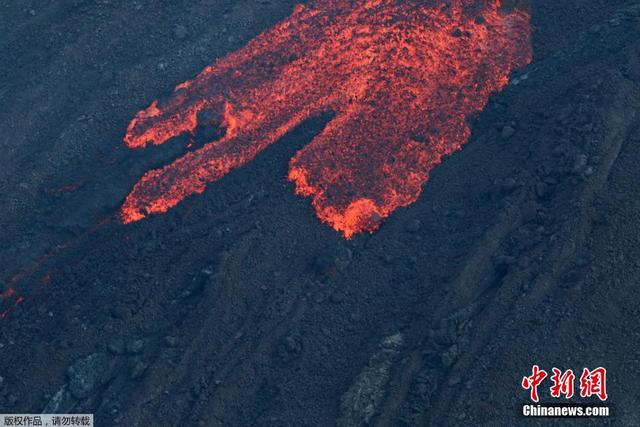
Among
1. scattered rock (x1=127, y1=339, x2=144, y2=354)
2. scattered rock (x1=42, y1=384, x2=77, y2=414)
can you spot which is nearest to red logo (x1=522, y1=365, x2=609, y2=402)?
scattered rock (x1=127, y1=339, x2=144, y2=354)

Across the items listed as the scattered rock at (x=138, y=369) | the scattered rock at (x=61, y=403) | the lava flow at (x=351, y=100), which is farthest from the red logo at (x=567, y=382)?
the scattered rock at (x=61, y=403)

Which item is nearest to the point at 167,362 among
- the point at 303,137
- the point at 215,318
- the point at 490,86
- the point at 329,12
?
the point at 215,318

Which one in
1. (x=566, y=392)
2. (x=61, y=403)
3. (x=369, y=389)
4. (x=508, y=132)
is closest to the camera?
(x=566, y=392)

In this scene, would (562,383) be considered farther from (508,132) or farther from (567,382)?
(508,132)

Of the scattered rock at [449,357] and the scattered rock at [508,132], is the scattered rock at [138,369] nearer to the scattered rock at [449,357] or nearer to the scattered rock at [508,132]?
the scattered rock at [449,357]

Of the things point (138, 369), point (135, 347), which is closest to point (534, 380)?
point (138, 369)

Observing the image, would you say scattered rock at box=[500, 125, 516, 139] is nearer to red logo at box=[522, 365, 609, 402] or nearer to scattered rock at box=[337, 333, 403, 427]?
scattered rock at box=[337, 333, 403, 427]

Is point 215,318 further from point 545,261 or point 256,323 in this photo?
point 545,261
